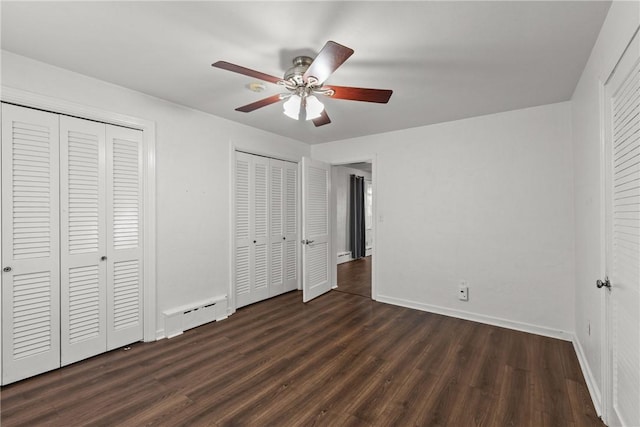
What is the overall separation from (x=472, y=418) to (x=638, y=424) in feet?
2.47

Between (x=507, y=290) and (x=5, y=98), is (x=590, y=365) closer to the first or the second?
(x=507, y=290)

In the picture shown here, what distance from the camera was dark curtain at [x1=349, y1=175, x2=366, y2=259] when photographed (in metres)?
7.23

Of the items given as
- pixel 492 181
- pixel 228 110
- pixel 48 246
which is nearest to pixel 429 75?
pixel 492 181

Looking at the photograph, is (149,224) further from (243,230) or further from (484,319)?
(484,319)

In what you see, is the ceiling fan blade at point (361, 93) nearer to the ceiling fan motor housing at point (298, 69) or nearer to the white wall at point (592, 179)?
the ceiling fan motor housing at point (298, 69)

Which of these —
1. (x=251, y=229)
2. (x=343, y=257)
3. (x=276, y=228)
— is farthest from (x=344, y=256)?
(x=251, y=229)

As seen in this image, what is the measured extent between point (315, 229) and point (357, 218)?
324cm

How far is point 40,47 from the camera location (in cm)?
197

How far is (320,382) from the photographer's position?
84.4 inches

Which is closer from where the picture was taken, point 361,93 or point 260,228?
point 361,93

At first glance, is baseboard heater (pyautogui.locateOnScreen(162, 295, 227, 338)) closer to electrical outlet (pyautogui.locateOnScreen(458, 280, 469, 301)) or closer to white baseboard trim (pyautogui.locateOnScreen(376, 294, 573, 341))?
white baseboard trim (pyautogui.locateOnScreen(376, 294, 573, 341))

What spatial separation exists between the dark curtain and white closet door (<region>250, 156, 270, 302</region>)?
11.6 ft

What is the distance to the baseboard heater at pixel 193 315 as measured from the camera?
2.91m

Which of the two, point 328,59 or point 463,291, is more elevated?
point 328,59
